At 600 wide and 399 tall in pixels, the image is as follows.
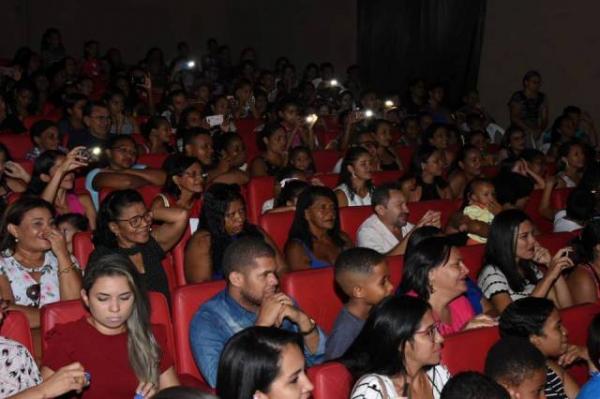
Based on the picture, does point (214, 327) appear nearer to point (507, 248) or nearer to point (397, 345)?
point (397, 345)

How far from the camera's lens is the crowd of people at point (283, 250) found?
9.15 ft

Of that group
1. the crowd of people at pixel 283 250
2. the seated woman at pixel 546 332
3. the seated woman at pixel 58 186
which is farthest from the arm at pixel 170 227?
the seated woman at pixel 546 332

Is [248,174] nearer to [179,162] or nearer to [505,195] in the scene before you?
[179,162]

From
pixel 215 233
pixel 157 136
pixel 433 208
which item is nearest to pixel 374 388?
pixel 215 233

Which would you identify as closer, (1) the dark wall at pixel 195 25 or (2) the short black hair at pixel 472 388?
(2) the short black hair at pixel 472 388

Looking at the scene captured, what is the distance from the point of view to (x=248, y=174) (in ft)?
20.8

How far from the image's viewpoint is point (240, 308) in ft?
11.0


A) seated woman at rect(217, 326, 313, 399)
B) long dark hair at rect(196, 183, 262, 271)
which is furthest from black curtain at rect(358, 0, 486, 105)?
seated woman at rect(217, 326, 313, 399)

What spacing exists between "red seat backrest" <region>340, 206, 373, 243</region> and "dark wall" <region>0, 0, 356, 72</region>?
665 centimetres

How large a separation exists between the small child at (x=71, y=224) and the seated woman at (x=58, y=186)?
0.21 m

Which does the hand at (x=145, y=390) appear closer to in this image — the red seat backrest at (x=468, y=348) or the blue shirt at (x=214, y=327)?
the blue shirt at (x=214, y=327)

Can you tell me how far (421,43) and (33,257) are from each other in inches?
286

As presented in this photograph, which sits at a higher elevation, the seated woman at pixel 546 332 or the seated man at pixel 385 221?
the seated man at pixel 385 221

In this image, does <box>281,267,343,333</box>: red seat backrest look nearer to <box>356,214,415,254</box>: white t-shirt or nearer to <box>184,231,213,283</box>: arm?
<box>184,231,213,283</box>: arm
